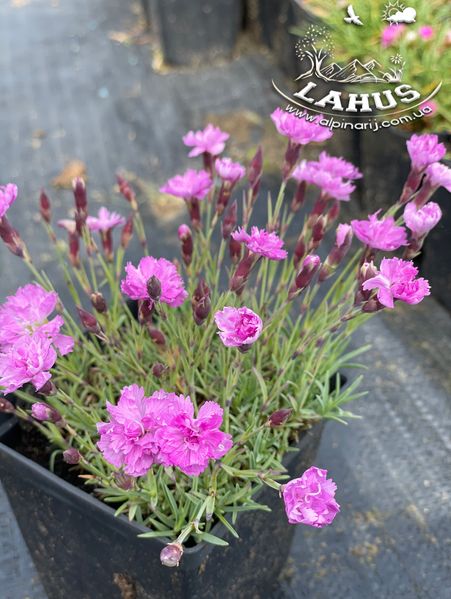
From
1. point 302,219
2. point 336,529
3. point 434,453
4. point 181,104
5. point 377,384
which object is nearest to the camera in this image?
point 336,529

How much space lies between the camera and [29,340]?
687 millimetres

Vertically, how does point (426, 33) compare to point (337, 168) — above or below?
below

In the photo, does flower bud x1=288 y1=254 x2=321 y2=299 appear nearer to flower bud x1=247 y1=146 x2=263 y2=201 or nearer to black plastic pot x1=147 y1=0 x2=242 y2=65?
flower bud x1=247 y1=146 x2=263 y2=201

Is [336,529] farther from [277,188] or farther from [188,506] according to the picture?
[277,188]

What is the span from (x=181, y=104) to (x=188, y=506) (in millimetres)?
1798

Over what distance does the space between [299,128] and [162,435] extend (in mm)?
431

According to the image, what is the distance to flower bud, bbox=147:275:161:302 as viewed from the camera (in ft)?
2.20

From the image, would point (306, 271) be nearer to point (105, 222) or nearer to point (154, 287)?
point (154, 287)

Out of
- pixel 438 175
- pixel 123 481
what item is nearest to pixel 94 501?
pixel 123 481

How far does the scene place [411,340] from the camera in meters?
1.56

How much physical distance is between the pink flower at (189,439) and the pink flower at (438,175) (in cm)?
42

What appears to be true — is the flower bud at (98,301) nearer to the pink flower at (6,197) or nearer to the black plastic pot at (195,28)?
the pink flower at (6,197)

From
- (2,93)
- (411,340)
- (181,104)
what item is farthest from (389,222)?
(2,93)

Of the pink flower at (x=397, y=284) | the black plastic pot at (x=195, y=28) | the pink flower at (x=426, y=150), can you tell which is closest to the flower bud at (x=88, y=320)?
the pink flower at (x=397, y=284)
